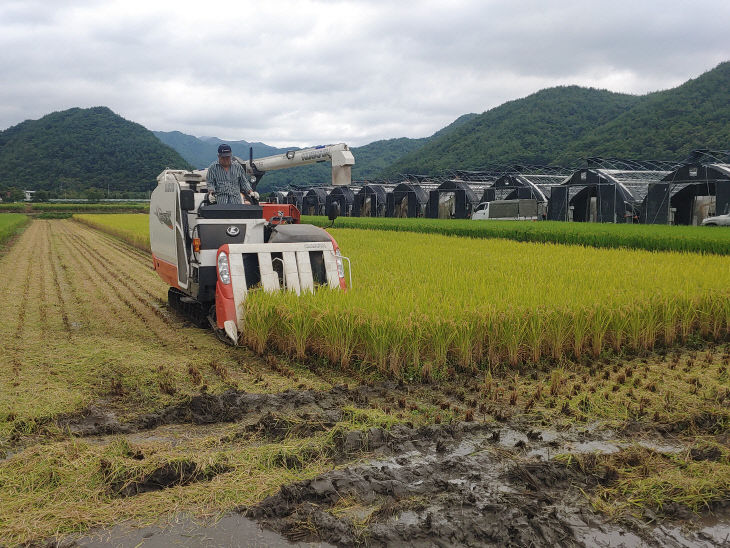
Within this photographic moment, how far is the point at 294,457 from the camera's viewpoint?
347cm

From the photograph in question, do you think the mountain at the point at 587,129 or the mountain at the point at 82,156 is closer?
the mountain at the point at 587,129

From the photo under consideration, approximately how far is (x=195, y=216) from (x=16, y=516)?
4.99 metres

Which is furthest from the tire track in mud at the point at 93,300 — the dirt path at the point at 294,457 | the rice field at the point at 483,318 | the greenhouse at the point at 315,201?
the greenhouse at the point at 315,201

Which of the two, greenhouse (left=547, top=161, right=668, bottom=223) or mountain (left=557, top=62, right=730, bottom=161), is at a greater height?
mountain (left=557, top=62, right=730, bottom=161)

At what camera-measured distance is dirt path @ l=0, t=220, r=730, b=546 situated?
2762mm

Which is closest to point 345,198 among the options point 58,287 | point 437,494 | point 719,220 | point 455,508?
point 719,220

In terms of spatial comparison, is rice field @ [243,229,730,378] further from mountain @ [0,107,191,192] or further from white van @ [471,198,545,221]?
mountain @ [0,107,191,192]

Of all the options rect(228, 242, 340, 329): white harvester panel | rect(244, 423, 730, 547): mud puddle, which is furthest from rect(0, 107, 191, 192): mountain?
rect(244, 423, 730, 547): mud puddle

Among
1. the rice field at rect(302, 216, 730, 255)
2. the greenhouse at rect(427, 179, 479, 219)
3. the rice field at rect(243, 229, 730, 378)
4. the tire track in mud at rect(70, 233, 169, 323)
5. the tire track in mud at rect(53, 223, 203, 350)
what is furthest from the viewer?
the greenhouse at rect(427, 179, 479, 219)

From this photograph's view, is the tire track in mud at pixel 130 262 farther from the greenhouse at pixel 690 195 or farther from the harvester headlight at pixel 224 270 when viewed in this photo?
the greenhouse at pixel 690 195

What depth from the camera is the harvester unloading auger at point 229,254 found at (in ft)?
20.5

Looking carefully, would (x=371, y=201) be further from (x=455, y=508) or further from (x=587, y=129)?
(x=587, y=129)

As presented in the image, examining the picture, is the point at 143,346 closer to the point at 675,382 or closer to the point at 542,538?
the point at 542,538

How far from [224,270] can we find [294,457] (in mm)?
3181
